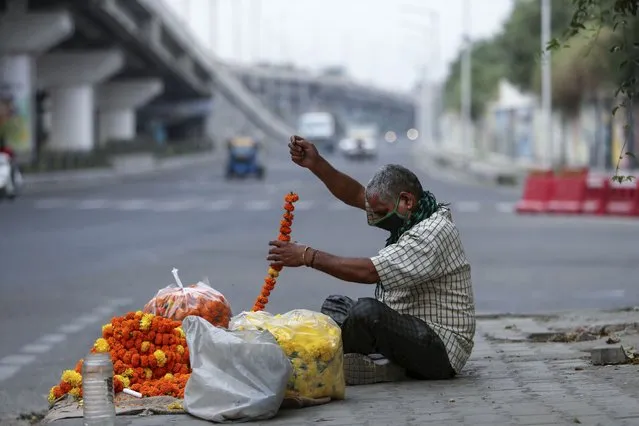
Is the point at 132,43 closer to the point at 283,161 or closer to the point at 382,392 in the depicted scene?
the point at 283,161

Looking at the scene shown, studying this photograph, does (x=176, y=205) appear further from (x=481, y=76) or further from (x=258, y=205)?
(x=481, y=76)

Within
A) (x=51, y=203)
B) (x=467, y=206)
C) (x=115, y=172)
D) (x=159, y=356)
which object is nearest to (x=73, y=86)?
(x=115, y=172)

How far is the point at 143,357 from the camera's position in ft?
25.9

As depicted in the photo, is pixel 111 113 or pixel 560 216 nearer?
pixel 560 216

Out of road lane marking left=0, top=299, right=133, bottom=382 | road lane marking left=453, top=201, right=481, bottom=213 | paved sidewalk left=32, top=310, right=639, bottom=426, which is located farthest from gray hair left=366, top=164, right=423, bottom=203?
road lane marking left=453, top=201, right=481, bottom=213

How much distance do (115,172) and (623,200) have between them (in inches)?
1347

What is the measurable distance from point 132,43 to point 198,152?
31100 mm

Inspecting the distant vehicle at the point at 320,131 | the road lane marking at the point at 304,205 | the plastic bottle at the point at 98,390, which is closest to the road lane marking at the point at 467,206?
the road lane marking at the point at 304,205

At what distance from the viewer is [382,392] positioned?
8031 mm

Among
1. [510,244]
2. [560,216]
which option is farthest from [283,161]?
[510,244]

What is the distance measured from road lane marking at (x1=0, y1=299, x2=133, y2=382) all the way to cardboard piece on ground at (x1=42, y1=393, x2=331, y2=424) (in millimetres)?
3174

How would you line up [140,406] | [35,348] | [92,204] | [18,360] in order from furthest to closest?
[92,204] → [35,348] → [18,360] → [140,406]

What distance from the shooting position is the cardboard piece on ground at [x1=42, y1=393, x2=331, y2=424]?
736cm

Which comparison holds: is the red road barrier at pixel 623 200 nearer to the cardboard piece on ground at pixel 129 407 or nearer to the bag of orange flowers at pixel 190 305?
the bag of orange flowers at pixel 190 305
